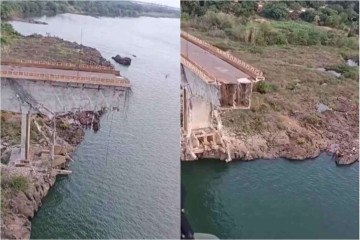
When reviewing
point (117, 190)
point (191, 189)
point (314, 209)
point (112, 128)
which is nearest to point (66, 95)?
point (112, 128)

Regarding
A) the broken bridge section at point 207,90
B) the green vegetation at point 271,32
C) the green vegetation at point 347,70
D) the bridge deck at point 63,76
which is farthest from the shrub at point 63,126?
the green vegetation at point 347,70

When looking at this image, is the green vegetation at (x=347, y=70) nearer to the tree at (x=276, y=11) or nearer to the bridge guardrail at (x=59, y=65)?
the tree at (x=276, y=11)

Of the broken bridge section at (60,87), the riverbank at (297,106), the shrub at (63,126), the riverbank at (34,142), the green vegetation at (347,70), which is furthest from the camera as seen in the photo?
the shrub at (63,126)

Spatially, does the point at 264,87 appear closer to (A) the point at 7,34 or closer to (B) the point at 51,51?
(B) the point at 51,51

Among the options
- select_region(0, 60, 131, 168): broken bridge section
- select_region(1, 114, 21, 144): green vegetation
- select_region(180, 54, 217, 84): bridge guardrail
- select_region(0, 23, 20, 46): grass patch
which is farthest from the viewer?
select_region(1, 114, 21, 144): green vegetation

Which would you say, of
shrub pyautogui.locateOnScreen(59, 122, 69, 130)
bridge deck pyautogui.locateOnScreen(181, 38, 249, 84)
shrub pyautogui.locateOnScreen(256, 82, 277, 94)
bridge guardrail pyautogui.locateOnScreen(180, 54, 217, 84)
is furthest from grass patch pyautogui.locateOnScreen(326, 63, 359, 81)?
shrub pyautogui.locateOnScreen(59, 122, 69, 130)

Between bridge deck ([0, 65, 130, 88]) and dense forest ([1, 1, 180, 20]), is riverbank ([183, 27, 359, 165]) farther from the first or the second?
bridge deck ([0, 65, 130, 88])
